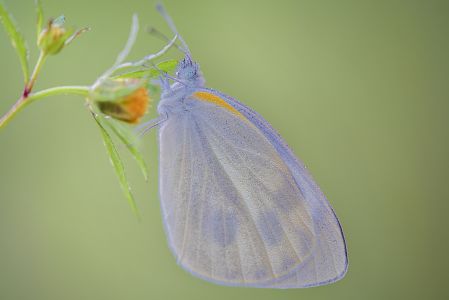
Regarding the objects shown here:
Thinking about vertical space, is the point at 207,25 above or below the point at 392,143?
above

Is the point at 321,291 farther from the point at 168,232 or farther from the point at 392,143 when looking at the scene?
the point at 168,232

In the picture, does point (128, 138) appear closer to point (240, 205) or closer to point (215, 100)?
point (215, 100)

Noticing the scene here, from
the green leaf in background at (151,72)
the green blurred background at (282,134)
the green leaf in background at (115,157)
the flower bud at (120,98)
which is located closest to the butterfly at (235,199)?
the green leaf in background at (151,72)

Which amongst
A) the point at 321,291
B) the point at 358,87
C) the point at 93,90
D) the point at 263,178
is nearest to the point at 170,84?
the point at 263,178

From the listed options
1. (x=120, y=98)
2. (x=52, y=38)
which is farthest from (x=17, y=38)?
(x=120, y=98)

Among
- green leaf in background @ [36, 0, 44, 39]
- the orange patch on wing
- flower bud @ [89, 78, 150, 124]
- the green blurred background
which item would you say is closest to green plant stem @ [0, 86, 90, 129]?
flower bud @ [89, 78, 150, 124]

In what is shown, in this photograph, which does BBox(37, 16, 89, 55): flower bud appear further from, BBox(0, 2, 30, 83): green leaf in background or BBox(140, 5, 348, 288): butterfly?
BBox(140, 5, 348, 288): butterfly
